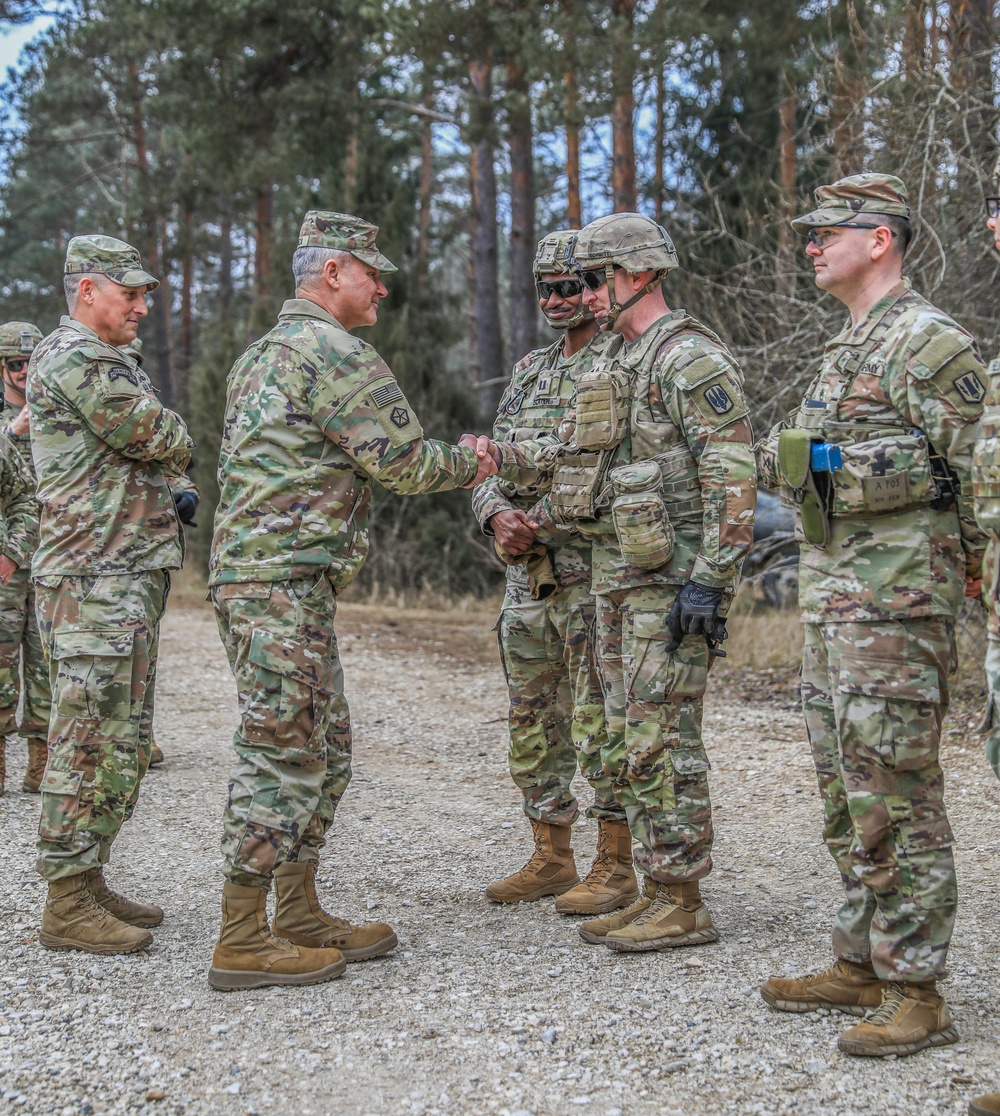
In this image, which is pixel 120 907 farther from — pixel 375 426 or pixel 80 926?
pixel 375 426

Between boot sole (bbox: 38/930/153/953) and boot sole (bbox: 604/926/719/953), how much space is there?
172 centimetres

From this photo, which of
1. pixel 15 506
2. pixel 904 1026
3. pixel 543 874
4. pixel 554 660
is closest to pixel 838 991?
pixel 904 1026

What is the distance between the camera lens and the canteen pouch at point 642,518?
4.12 m

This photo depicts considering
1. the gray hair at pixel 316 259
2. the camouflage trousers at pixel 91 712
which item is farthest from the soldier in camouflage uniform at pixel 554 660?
the camouflage trousers at pixel 91 712

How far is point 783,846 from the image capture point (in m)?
5.61

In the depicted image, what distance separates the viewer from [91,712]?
443cm

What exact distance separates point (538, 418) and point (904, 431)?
5.93 feet

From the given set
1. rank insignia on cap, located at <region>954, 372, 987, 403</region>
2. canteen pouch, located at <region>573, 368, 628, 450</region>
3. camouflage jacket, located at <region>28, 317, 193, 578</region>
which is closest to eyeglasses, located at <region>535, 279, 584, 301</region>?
canteen pouch, located at <region>573, 368, 628, 450</region>

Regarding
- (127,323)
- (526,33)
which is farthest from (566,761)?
(526,33)

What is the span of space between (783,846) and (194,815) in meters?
3.06

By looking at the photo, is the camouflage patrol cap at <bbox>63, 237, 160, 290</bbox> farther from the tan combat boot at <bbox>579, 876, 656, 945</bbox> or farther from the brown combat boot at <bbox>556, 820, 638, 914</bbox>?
the tan combat boot at <bbox>579, 876, 656, 945</bbox>

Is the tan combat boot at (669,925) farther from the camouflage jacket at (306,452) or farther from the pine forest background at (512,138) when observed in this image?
the pine forest background at (512,138)

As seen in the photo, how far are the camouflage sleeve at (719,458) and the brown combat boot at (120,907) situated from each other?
252 centimetres

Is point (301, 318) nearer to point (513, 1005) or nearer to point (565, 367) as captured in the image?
point (565, 367)
